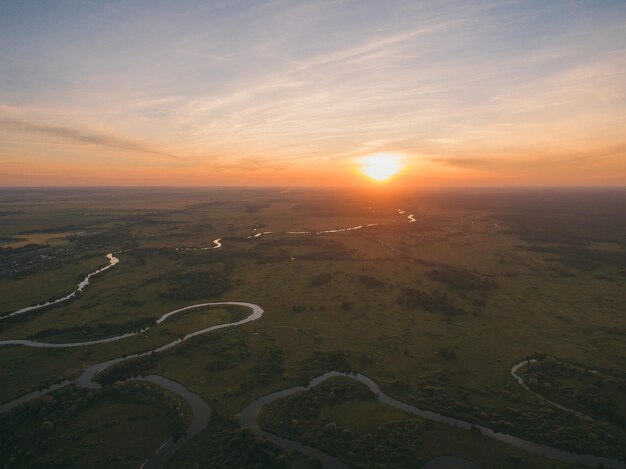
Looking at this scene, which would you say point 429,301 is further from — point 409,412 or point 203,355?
point 203,355

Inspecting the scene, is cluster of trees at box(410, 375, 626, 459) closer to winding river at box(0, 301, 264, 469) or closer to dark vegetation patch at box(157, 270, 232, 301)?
winding river at box(0, 301, 264, 469)

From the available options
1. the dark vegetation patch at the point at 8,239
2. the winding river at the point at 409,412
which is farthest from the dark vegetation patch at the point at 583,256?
the dark vegetation patch at the point at 8,239

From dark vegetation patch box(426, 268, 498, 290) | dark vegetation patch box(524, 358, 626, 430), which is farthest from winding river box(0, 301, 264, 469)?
dark vegetation patch box(426, 268, 498, 290)

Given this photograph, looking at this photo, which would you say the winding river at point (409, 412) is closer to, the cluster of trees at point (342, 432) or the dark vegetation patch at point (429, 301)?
the cluster of trees at point (342, 432)

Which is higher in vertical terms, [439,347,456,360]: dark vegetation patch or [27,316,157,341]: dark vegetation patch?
[439,347,456,360]: dark vegetation patch

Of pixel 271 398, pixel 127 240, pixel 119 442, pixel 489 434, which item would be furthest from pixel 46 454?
pixel 127 240
